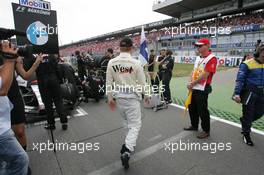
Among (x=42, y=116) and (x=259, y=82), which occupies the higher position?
(x=259, y=82)

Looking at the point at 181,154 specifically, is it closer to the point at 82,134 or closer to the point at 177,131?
the point at 177,131

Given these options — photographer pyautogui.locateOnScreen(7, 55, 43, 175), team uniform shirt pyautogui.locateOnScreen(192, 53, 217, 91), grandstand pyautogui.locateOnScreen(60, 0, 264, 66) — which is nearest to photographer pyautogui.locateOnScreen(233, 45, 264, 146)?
team uniform shirt pyautogui.locateOnScreen(192, 53, 217, 91)

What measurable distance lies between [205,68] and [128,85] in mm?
1408

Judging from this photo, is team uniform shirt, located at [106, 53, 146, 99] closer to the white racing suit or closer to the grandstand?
the white racing suit

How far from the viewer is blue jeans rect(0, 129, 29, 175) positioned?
4.61 feet

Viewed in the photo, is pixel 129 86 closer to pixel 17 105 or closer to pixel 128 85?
pixel 128 85

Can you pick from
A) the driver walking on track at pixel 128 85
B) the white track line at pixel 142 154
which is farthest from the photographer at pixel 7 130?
the driver walking on track at pixel 128 85

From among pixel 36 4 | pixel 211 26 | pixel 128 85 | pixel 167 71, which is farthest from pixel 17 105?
pixel 211 26

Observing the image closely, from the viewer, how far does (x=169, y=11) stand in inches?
1378

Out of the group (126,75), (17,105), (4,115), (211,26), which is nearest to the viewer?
(4,115)

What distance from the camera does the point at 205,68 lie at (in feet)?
9.80

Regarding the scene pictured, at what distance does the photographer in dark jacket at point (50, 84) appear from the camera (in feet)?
11.1

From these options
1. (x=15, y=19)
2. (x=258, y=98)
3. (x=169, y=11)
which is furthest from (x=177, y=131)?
(x=169, y=11)

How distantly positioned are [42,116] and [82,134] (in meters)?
1.46
